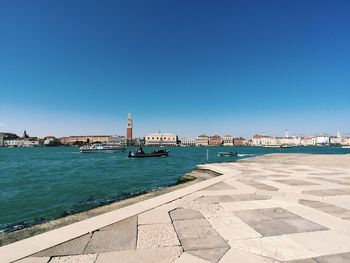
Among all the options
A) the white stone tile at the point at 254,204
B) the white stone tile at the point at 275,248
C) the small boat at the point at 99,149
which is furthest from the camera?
the small boat at the point at 99,149

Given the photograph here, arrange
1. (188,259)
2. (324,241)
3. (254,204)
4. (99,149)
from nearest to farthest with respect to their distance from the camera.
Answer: (188,259), (324,241), (254,204), (99,149)

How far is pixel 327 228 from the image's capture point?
16.0 ft

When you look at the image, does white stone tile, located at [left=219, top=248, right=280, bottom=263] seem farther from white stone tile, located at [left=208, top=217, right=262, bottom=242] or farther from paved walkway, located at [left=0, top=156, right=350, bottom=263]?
white stone tile, located at [left=208, top=217, right=262, bottom=242]

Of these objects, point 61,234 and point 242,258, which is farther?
point 61,234

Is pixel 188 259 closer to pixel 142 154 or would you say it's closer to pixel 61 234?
pixel 61 234

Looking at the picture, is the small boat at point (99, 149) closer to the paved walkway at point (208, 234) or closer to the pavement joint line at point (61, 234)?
the paved walkway at point (208, 234)

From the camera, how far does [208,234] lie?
4.62 metres

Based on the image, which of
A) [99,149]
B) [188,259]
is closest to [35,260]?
[188,259]

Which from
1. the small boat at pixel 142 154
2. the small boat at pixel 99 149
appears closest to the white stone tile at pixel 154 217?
the small boat at pixel 142 154

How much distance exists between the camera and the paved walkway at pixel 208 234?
3.76 meters

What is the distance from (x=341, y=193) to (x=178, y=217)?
605 cm

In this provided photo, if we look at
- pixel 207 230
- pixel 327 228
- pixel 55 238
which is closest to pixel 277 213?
pixel 327 228

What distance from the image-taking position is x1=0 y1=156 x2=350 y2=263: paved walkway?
12.3ft

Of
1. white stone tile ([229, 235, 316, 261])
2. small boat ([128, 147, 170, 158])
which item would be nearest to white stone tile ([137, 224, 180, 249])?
white stone tile ([229, 235, 316, 261])
